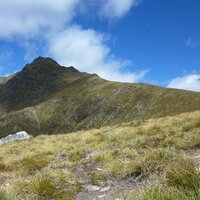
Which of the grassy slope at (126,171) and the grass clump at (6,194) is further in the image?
the grass clump at (6,194)

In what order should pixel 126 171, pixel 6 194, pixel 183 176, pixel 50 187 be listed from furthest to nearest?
pixel 126 171, pixel 50 187, pixel 6 194, pixel 183 176

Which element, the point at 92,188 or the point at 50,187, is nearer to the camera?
the point at 50,187

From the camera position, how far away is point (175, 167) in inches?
321

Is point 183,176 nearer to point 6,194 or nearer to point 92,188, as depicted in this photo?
point 6,194

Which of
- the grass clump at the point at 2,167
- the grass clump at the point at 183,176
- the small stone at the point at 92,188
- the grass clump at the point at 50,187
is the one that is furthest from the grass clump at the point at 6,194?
the grass clump at the point at 2,167

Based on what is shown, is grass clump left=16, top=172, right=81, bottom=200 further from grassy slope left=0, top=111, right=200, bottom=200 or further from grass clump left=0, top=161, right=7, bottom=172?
grass clump left=0, top=161, right=7, bottom=172

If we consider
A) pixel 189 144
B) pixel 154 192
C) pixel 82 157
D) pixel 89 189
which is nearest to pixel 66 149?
pixel 82 157

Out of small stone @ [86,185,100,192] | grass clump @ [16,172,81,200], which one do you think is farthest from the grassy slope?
small stone @ [86,185,100,192]

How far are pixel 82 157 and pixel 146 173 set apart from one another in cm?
856

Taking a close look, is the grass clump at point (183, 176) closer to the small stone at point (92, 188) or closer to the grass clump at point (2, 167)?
the small stone at point (92, 188)

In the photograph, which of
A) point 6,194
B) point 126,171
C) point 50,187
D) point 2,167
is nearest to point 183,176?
point 6,194

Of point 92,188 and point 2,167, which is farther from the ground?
point 2,167

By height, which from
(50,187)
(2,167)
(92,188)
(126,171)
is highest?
(2,167)

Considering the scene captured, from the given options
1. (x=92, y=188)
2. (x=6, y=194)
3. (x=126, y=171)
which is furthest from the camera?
(x=126, y=171)
